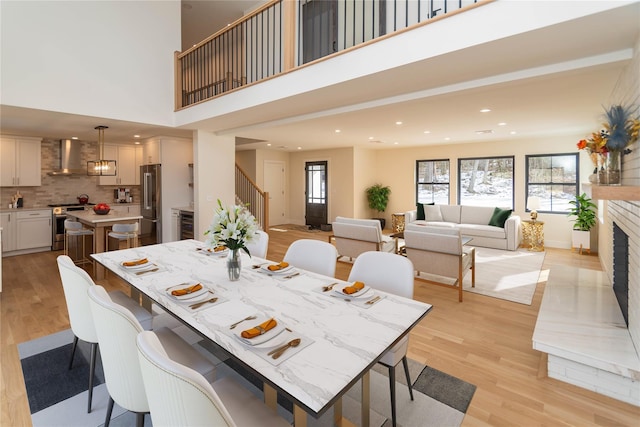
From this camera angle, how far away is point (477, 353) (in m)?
2.64

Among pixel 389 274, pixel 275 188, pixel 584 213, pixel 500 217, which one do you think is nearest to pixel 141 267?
pixel 389 274

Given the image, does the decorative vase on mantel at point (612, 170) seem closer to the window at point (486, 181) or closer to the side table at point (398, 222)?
the window at point (486, 181)

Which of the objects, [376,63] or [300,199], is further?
[300,199]

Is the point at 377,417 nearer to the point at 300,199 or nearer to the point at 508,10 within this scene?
the point at 508,10

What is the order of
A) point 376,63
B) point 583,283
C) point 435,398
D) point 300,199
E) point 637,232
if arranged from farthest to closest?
point 300,199, point 583,283, point 376,63, point 637,232, point 435,398

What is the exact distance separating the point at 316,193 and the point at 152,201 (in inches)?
189

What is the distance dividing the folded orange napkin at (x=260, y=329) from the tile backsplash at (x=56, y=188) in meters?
7.92

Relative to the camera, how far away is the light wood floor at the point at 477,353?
1.96 meters

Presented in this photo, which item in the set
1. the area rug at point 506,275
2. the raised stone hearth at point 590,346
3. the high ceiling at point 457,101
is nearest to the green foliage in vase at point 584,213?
the area rug at point 506,275

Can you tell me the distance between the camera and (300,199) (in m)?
10.5

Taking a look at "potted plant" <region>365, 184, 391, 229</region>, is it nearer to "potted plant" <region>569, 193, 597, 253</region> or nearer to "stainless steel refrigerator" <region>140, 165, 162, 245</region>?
"potted plant" <region>569, 193, 597, 253</region>

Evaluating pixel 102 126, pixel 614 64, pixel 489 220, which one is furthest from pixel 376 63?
pixel 489 220

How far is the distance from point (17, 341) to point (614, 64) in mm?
5641

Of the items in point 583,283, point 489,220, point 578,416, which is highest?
point 489,220
